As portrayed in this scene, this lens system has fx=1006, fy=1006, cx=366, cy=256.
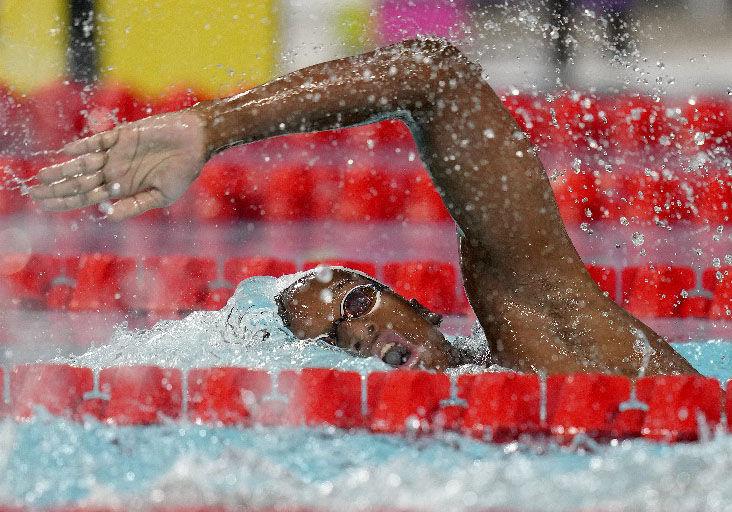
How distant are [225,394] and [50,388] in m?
0.32

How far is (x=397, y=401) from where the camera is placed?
1749 mm

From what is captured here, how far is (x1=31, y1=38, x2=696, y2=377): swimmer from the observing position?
4.84 feet

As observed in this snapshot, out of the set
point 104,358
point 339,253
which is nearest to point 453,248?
point 339,253

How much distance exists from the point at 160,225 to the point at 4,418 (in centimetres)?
210

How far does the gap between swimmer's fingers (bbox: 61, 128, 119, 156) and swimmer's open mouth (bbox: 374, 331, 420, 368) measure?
0.68 metres

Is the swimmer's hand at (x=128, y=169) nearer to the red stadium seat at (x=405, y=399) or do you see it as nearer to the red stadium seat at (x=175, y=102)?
the red stadium seat at (x=405, y=399)

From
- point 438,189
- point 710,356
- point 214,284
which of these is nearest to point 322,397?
point 438,189

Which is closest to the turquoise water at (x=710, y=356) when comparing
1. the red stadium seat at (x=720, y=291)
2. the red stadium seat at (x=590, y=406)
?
the red stadium seat at (x=720, y=291)

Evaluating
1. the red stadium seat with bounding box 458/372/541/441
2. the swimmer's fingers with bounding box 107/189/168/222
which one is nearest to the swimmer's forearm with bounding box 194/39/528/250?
the swimmer's fingers with bounding box 107/189/168/222

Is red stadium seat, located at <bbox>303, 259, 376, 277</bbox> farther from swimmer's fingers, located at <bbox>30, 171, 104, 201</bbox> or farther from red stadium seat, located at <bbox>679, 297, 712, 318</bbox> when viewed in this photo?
swimmer's fingers, located at <bbox>30, 171, 104, 201</bbox>

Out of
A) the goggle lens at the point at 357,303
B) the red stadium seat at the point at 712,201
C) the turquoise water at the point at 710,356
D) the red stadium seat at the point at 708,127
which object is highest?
the red stadium seat at the point at 708,127

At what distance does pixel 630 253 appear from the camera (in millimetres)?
3613

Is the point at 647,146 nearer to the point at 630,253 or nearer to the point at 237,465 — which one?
the point at 630,253

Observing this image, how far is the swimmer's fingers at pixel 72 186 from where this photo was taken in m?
1.43
